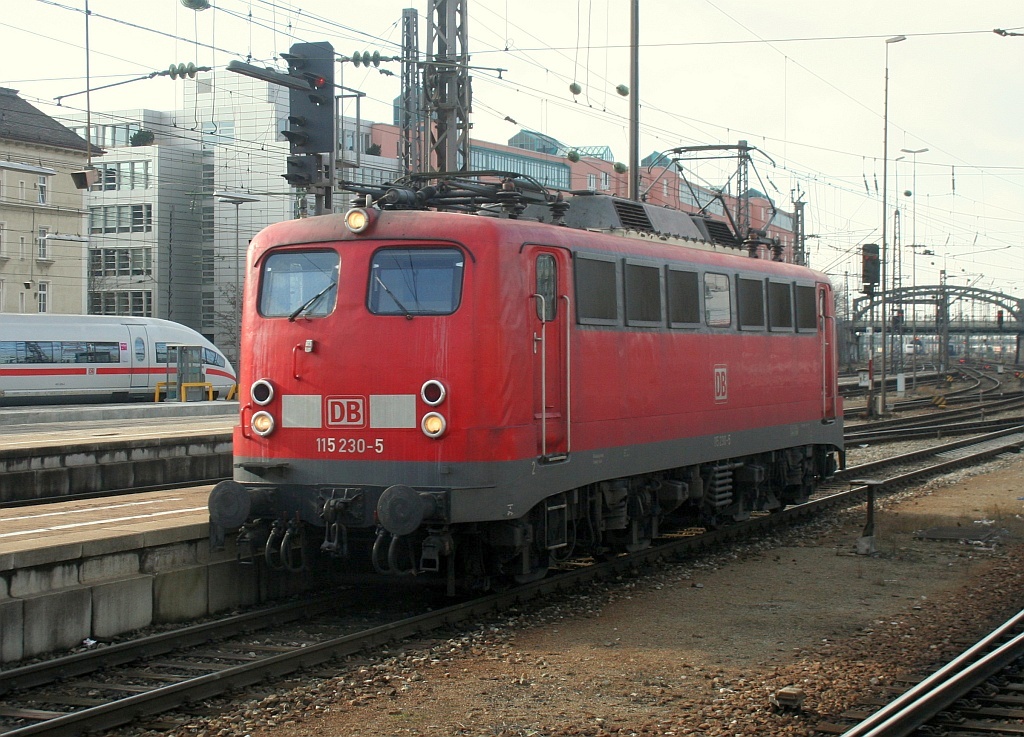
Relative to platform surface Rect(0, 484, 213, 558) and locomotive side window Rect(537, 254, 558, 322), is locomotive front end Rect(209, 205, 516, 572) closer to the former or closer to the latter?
locomotive side window Rect(537, 254, 558, 322)

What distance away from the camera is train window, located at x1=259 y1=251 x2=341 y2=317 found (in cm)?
1068

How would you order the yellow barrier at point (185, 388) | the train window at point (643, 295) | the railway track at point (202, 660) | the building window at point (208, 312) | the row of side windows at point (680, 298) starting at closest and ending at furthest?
1. the railway track at point (202, 660)
2. the row of side windows at point (680, 298)
3. the train window at point (643, 295)
4. the yellow barrier at point (185, 388)
5. the building window at point (208, 312)

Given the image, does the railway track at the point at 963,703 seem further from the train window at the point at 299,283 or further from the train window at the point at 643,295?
the train window at the point at 299,283

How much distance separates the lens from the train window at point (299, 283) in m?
10.7

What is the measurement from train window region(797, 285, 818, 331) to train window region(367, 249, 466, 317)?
7443 millimetres

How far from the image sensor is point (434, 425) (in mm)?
10039

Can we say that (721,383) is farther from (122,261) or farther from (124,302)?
(122,261)

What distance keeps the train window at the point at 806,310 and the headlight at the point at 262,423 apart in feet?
27.2

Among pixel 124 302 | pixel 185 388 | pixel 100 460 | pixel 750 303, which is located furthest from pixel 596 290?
pixel 124 302

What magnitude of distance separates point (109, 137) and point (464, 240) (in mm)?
71867

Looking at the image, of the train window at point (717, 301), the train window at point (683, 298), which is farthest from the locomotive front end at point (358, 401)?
the train window at point (717, 301)

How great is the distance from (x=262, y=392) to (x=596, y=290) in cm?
326

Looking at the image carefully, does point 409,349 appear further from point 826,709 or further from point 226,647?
point 826,709

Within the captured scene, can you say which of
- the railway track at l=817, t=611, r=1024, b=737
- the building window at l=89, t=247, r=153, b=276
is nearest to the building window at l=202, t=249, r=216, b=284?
the building window at l=89, t=247, r=153, b=276
